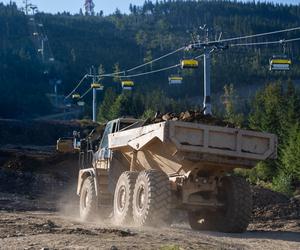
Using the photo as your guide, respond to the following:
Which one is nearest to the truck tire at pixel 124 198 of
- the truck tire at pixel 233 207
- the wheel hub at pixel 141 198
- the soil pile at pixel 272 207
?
the wheel hub at pixel 141 198

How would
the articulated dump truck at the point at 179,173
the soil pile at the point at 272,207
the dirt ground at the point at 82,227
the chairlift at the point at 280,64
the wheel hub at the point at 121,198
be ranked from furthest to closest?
the chairlift at the point at 280,64 → the soil pile at the point at 272,207 → the wheel hub at the point at 121,198 → the articulated dump truck at the point at 179,173 → the dirt ground at the point at 82,227

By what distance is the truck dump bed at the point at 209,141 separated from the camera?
13391mm

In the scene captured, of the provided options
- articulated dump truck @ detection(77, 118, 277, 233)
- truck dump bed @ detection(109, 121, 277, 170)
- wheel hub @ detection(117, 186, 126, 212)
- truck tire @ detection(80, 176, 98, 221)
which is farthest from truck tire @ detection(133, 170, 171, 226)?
truck tire @ detection(80, 176, 98, 221)

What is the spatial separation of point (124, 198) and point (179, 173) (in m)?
1.67

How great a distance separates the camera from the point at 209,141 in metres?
13.7

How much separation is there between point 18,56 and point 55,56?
878 inches

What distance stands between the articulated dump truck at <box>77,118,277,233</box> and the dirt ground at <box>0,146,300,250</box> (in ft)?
1.87

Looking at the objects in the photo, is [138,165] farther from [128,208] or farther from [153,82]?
[153,82]

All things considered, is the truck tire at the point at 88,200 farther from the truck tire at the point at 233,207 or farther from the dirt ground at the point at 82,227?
the truck tire at the point at 233,207

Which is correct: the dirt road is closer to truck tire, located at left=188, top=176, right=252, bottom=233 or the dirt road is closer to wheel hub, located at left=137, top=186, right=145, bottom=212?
truck tire, located at left=188, top=176, right=252, bottom=233

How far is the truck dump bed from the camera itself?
43.9 feet

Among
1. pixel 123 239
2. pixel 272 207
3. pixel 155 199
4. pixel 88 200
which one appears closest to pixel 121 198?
pixel 155 199

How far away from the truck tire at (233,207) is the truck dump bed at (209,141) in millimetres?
968

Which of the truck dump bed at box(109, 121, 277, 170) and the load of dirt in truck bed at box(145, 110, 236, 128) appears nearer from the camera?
the truck dump bed at box(109, 121, 277, 170)
